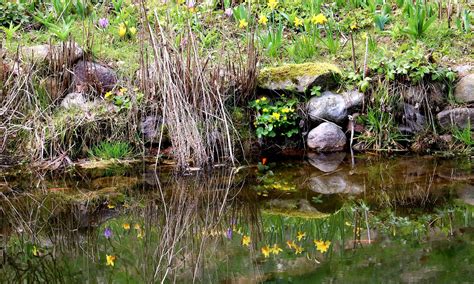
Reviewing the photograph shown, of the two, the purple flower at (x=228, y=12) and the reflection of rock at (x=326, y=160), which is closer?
the reflection of rock at (x=326, y=160)

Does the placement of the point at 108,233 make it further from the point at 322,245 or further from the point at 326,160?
the point at 326,160

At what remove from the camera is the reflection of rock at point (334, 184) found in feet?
16.4

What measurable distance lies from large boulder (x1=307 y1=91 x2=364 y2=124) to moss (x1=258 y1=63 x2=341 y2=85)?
0.27 metres

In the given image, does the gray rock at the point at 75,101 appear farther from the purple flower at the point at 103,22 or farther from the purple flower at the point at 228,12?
the purple flower at the point at 228,12

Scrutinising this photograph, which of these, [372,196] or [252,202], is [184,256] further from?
[372,196]

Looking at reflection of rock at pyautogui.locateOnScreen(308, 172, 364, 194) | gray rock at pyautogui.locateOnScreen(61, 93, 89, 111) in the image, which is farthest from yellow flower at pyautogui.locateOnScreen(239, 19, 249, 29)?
reflection of rock at pyautogui.locateOnScreen(308, 172, 364, 194)

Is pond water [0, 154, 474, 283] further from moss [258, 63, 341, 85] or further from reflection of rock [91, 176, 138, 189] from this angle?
moss [258, 63, 341, 85]

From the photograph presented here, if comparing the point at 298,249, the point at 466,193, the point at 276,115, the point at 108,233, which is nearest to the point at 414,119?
the point at 276,115

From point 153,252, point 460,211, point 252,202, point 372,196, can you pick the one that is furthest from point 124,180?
point 460,211

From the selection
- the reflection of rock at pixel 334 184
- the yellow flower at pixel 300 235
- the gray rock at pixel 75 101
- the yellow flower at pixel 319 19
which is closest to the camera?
the yellow flower at pixel 300 235

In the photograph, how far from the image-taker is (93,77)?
6340mm

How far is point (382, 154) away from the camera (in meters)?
5.96

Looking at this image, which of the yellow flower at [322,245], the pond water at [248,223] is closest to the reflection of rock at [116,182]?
the pond water at [248,223]

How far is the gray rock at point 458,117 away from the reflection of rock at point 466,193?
3.86 ft
